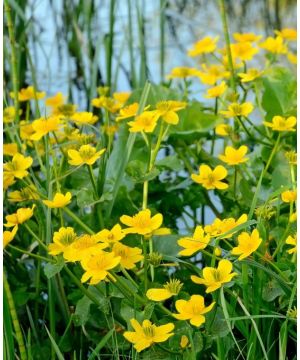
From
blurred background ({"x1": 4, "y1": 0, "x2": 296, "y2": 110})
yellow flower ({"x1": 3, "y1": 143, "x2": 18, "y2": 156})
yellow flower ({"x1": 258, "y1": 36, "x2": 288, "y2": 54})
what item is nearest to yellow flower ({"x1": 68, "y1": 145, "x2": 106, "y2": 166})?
yellow flower ({"x1": 3, "y1": 143, "x2": 18, "y2": 156})

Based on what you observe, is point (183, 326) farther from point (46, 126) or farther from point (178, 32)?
point (178, 32)

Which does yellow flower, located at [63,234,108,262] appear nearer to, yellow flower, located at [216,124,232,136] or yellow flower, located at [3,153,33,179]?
yellow flower, located at [3,153,33,179]

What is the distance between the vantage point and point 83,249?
1243 mm

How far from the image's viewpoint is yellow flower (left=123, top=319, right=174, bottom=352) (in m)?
1.20

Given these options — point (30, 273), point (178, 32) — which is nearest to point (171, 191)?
point (30, 273)

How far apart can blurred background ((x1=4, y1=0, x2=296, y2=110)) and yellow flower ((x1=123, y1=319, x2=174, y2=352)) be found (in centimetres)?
194

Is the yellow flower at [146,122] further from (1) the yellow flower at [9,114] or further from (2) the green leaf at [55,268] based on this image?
(1) the yellow flower at [9,114]

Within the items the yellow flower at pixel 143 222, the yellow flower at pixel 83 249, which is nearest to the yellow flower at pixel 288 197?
the yellow flower at pixel 143 222

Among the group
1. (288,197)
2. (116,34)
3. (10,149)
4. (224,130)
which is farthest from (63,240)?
(116,34)

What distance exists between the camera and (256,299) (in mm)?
1307

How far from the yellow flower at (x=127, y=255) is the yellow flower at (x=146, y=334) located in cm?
10

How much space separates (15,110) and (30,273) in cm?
36

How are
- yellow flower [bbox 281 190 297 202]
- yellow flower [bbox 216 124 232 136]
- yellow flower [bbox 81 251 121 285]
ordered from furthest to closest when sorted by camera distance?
yellow flower [bbox 216 124 232 136] → yellow flower [bbox 281 190 297 202] → yellow flower [bbox 81 251 121 285]

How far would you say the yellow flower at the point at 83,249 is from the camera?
123cm
